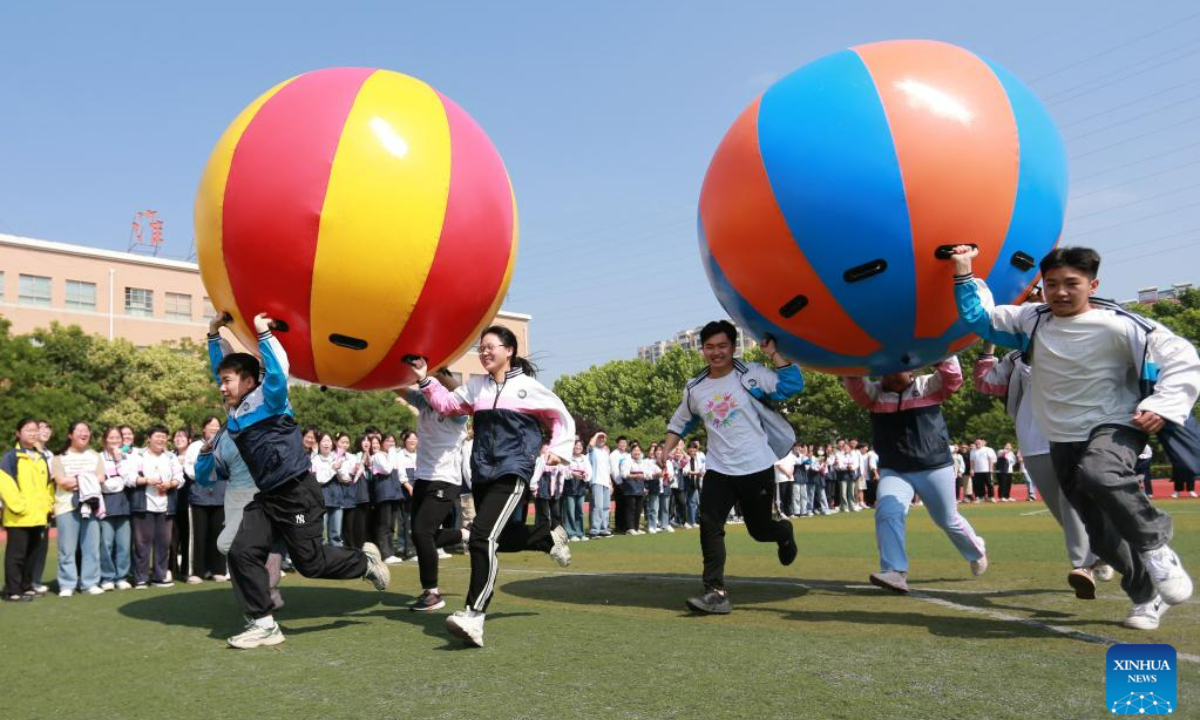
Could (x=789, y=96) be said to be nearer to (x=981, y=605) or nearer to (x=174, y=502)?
(x=981, y=605)

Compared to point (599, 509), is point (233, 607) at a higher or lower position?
lower

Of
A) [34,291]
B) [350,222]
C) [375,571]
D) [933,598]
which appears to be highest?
[34,291]

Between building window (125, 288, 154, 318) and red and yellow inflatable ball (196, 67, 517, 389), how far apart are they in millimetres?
57094

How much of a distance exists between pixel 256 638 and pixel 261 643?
1.7 inches

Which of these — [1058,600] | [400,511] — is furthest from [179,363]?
[1058,600]

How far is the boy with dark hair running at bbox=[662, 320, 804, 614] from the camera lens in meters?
6.05

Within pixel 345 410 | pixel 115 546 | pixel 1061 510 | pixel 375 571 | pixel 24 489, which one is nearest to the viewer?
pixel 375 571

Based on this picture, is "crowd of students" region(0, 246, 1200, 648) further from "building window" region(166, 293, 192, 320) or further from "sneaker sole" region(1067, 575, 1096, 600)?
"building window" region(166, 293, 192, 320)

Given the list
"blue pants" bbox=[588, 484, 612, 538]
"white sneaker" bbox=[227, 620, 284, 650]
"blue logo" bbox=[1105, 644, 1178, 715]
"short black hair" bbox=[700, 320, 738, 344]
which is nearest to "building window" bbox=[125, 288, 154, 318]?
"blue pants" bbox=[588, 484, 612, 538]

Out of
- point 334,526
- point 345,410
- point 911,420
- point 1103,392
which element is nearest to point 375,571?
point 911,420

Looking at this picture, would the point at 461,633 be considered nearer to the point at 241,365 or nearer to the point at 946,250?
the point at 241,365

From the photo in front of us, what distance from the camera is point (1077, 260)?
4.75 m

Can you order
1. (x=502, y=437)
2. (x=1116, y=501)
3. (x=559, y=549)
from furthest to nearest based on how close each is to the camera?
(x=559, y=549)
(x=502, y=437)
(x=1116, y=501)

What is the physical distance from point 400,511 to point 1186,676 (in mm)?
10806
